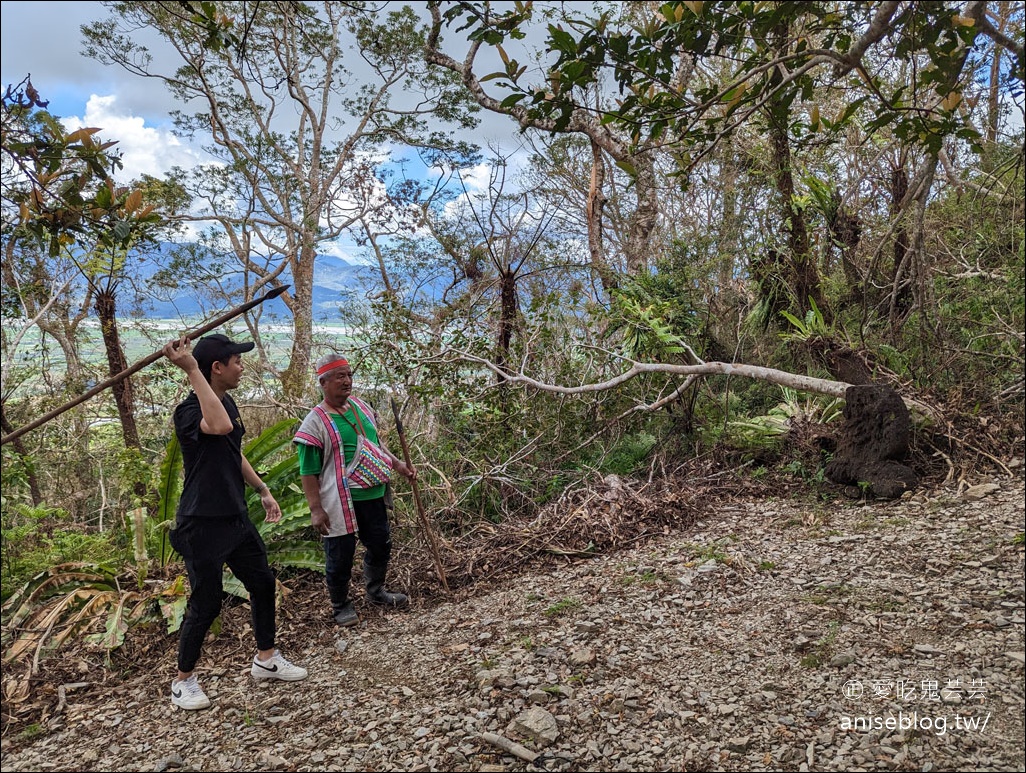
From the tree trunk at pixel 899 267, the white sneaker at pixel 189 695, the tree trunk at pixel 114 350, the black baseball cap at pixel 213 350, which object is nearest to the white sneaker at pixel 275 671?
the white sneaker at pixel 189 695

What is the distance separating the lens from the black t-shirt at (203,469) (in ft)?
Result: 10.1

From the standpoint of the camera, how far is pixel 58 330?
10.8 metres

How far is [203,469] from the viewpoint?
3135 millimetres

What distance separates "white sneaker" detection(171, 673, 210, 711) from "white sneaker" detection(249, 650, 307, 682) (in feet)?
0.86

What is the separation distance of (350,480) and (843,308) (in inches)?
229

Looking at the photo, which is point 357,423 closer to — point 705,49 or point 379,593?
point 379,593

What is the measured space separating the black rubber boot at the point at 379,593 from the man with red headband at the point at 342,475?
10cm

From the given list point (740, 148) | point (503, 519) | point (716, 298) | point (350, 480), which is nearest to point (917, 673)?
point (350, 480)

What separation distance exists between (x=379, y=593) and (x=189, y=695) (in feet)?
4.47

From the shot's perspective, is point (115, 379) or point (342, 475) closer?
point (115, 379)

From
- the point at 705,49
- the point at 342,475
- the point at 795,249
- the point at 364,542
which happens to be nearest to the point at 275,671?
the point at 364,542

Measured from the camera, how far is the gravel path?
2.40 meters

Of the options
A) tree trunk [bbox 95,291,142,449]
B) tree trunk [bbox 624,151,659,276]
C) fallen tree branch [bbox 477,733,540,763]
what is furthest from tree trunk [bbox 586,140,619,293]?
fallen tree branch [bbox 477,733,540,763]

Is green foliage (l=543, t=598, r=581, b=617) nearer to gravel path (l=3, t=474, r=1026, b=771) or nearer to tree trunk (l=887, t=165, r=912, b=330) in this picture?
gravel path (l=3, t=474, r=1026, b=771)
